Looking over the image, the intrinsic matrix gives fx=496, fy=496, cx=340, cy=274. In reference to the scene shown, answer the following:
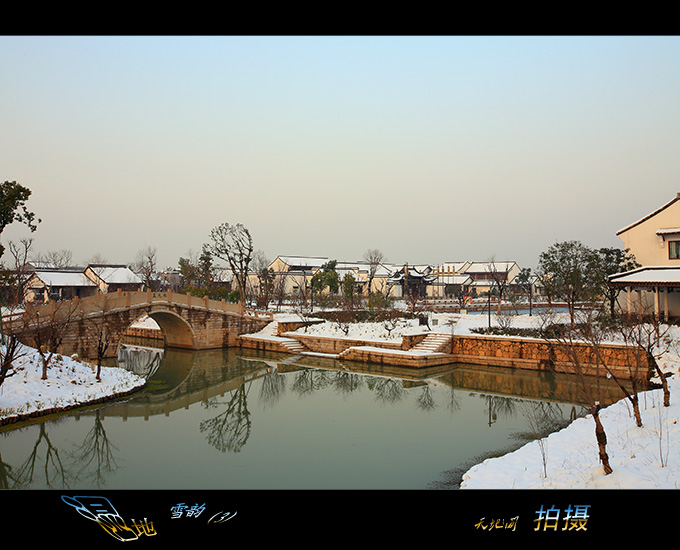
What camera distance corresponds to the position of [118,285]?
41.2 m

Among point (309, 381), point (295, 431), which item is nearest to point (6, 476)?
point (295, 431)

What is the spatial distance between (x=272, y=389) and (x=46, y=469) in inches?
292

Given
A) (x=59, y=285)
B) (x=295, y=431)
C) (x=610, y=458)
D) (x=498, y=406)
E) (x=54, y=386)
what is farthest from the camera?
(x=59, y=285)

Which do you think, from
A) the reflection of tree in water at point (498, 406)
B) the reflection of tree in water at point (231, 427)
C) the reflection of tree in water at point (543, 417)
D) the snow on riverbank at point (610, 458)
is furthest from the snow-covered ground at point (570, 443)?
the reflection of tree in water at point (231, 427)

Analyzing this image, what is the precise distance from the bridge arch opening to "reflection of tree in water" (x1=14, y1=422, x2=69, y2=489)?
1148cm

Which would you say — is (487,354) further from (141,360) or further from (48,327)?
(48,327)

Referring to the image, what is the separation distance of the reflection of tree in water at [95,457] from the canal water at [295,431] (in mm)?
37

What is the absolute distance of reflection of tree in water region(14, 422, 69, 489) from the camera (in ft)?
27.7

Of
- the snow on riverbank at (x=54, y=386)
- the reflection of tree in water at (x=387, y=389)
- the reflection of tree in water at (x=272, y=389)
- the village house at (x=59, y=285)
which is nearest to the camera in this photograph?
the snow on riverbank at (x=54, y=386)

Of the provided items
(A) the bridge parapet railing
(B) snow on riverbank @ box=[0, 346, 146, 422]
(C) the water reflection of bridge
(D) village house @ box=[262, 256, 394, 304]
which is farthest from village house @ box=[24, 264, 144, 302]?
(B) snow on riverbank @ box=[0, 346, 146, 422]

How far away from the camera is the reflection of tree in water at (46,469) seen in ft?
27.7

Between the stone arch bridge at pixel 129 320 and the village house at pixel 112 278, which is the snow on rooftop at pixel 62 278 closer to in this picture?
the village house at pixel 112 278

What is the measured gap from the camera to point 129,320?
1956 cm
